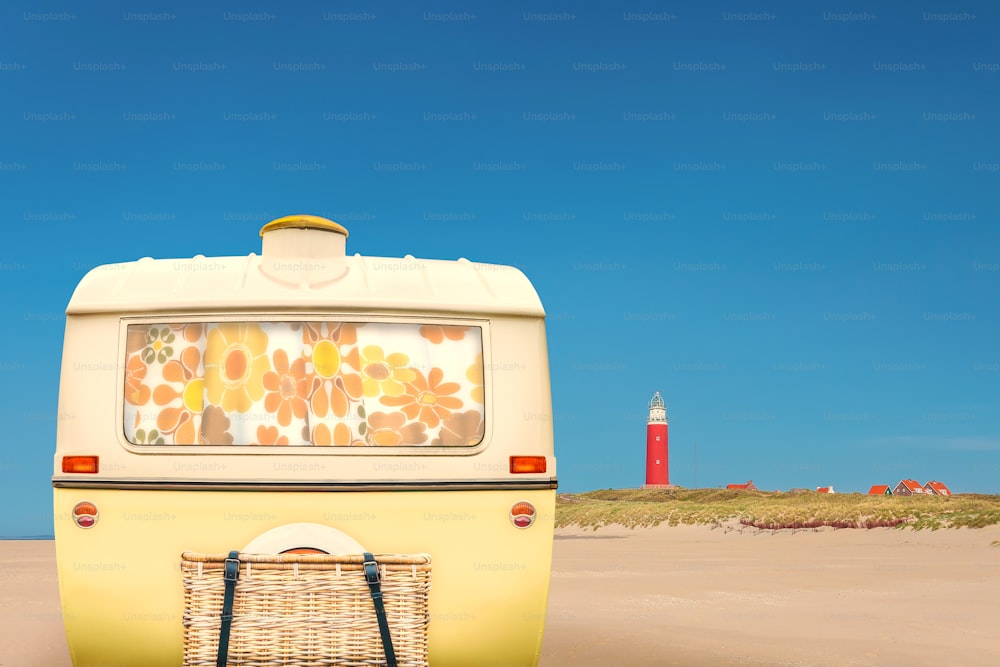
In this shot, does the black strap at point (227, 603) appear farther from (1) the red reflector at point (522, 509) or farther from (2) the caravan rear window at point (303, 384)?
(1) the red reflector at point (522, 509)

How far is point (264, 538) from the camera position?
5.85 metres

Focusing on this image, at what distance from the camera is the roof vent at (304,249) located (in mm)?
6672

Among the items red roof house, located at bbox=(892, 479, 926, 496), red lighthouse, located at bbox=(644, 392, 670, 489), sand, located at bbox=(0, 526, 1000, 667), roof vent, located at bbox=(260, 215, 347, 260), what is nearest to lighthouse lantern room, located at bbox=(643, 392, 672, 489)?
red lighthouse, located at bbox=(644, 392, 670, 489)

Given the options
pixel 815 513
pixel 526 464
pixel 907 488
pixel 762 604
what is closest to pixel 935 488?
pixel 907 488

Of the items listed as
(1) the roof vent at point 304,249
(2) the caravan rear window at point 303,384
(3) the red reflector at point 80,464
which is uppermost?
(1) the roof vent at point 304,249

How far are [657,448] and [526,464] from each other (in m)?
63.2

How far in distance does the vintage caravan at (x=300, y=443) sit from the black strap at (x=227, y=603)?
31 centimetres

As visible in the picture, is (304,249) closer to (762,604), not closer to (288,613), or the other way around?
(288,613)

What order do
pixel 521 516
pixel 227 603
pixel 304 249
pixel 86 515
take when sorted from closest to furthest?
pixel 227 603 → pixel 86 515 → pixel 521 516 → pixel 304 249

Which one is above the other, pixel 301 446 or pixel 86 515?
pixel 301 446

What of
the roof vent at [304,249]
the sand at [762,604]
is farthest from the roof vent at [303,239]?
the sand at [762,604]

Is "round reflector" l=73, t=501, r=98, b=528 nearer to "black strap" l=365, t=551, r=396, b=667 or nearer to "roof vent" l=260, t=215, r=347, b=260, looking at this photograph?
"black strap" l=365, t=551, r=396, b=667

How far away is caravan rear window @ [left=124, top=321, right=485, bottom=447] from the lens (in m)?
6.18

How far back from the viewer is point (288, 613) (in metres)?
5.56
